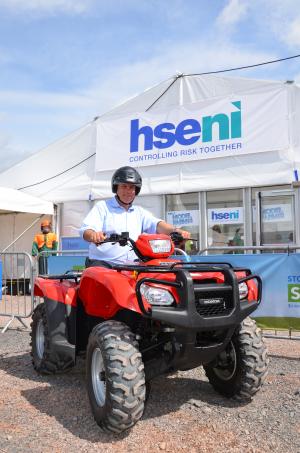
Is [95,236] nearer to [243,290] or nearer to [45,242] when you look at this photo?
[243,290]

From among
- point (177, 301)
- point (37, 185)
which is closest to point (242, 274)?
point (177, 301)

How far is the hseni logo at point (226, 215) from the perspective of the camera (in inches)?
420

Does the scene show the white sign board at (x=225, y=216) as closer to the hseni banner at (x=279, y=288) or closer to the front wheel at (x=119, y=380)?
the hseni banner at (x=279, y=288)

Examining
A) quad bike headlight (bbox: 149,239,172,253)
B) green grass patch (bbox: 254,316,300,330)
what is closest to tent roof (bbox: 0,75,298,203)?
green grass patch (bbox: 254,316,300,330)

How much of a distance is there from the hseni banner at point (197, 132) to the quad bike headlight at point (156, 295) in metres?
7.70

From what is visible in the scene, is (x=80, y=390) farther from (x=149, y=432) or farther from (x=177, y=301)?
(x=177, y=301)

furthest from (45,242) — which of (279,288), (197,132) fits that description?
(279,288)

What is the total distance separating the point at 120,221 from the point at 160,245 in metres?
0.86

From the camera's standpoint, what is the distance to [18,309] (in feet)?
24.8

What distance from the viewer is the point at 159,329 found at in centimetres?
324

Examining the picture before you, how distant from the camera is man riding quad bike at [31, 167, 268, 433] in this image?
9.94ft

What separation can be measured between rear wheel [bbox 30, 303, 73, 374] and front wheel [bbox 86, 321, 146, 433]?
1.02m

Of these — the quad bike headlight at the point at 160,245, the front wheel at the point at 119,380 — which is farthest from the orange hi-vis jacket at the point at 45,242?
the front wheel at the point at 119,380

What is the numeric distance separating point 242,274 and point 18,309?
496 centimetres
